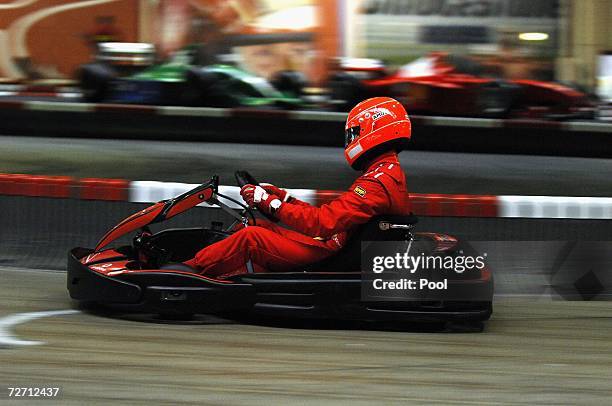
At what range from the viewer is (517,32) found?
14719 millimetres

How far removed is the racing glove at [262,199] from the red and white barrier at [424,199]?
157cm

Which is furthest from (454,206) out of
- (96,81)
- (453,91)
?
(96,81)

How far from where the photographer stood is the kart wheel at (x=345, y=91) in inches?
461

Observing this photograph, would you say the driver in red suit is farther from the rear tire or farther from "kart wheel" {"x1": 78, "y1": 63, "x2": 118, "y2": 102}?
"kart wheel" {"x1": 78, "y1": 63, "x2": 118, "y2": 102}

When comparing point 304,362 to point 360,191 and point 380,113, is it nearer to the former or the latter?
point 360,191

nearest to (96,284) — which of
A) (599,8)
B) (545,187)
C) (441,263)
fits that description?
(441,263)

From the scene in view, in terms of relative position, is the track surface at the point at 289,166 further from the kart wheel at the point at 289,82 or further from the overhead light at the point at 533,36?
the overhead light at the point at 533,36

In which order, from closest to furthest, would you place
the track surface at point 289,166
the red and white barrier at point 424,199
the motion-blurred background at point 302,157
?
the motion-blurred background at point 302,157 < the red and white barrier at point 424,199 < the track surface at point 289,166

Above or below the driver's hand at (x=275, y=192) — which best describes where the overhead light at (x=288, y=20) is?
above

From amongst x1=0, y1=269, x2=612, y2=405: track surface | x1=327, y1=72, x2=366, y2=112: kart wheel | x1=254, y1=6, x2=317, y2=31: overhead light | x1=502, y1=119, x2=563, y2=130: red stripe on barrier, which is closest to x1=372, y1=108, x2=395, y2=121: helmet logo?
x1=0, y1=269, x2=612, y2=405: track surface

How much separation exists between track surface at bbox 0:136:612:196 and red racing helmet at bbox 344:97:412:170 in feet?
8.96

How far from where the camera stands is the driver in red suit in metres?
5.28

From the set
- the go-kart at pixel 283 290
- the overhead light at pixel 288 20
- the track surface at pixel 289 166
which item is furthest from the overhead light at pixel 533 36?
the go-kart at pixel 283 290

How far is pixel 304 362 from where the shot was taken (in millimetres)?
4652
